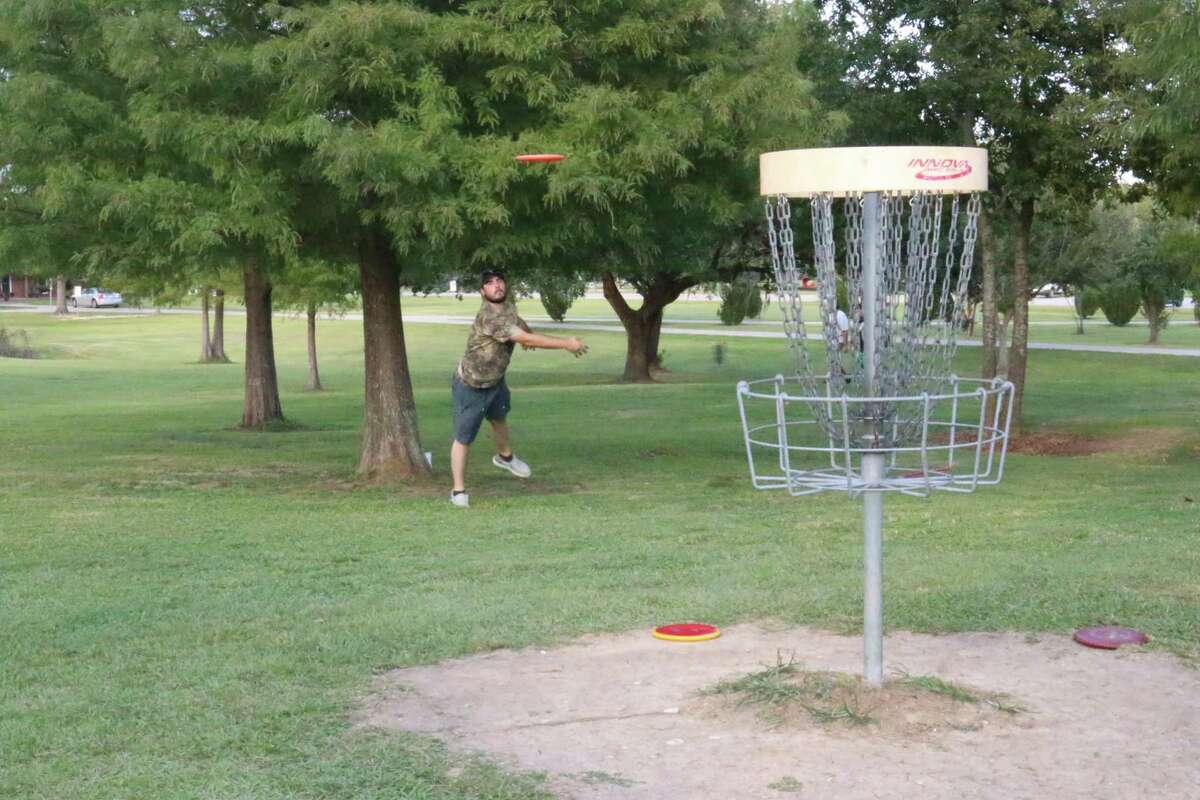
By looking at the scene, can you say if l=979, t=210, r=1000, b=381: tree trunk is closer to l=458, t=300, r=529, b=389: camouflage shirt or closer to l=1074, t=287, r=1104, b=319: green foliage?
l=458, t=300, r=529, b=389: camouflage shirt

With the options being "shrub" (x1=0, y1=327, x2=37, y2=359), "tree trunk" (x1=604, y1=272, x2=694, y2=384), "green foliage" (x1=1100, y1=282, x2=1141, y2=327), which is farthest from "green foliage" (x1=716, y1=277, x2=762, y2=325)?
"shrub" (x1=0, y1=327, x2=37, y2=359)

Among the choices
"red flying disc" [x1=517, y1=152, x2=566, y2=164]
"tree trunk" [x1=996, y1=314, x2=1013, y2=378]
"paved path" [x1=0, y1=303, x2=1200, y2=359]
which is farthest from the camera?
"paved path" [x1=0, y1=303, x2=1200, y2=359]

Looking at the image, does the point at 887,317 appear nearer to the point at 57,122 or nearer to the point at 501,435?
the point at 501,435

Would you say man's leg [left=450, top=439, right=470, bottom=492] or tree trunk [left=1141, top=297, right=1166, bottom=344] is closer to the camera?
man's leg [left=450, top=439, right=470, bottom=492]

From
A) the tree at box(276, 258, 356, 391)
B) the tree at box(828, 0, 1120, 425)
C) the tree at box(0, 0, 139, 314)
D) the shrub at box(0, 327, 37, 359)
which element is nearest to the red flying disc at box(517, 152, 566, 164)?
the tree at box(0, 0, 139, 314)

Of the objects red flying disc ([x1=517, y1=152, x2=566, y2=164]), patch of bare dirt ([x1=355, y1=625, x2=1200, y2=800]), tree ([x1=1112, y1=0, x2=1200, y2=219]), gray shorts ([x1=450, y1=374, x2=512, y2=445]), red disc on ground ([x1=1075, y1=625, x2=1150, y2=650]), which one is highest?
tree ([x1=1112, y1=0, x2=1200, y2=219])

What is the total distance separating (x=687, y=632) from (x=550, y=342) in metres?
3.90

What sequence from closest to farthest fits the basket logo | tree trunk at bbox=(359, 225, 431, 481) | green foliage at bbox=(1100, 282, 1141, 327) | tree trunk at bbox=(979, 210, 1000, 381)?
Answer: the basket logo, tree trunk at bbox=(359, 225, 431, 481), tree trunk at bbox=(979, 210, 1000, 381), green foliage at bbox=(1100, 282, 1141, 327)

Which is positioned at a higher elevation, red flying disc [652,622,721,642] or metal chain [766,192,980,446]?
metal chain [766,192,980,446]

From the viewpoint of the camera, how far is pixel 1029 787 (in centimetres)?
489

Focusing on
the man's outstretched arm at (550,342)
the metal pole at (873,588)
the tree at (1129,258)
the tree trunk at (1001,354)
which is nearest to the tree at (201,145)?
the man's outstretched arm at (550,342)

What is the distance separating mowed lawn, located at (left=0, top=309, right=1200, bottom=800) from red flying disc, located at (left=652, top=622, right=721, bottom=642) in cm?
26

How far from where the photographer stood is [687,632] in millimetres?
6887

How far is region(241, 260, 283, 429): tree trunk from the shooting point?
2178 cm
